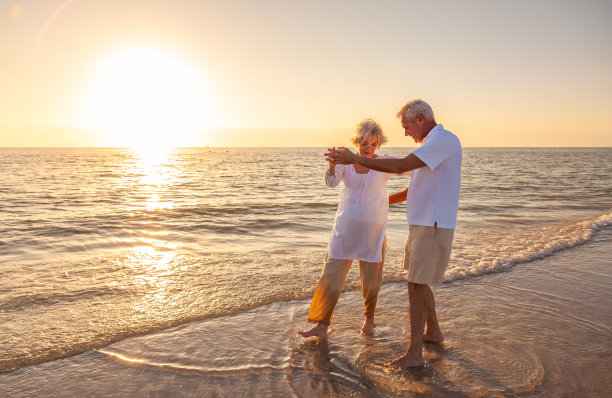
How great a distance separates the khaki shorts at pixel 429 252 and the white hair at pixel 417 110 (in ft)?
2.91

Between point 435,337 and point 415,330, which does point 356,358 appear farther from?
point 435,337

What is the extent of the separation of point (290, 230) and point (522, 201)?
11491 mm

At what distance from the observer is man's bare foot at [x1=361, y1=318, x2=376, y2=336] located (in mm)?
4250

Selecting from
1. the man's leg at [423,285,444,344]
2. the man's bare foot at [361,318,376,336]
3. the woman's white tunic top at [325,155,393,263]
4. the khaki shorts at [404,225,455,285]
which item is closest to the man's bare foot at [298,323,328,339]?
the man's bare foot at [361,318,376,336]

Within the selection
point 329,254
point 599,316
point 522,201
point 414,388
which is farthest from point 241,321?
point 522,201

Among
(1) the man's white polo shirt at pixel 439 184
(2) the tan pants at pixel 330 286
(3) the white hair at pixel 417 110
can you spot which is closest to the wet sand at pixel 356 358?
(2) the tan pants at pixel 330 286

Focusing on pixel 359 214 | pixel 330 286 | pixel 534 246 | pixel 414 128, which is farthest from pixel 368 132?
pixel 534 246

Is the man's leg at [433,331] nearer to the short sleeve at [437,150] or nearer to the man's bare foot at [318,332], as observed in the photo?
the man's bare foot at [318,332]

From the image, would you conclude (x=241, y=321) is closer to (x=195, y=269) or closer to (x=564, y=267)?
(x=195, y=269)

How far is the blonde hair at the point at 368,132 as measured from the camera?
3816mm

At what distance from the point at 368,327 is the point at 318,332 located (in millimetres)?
550

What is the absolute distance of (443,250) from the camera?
3340 mm

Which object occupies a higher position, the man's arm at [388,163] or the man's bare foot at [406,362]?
the man's arm at [388,163]

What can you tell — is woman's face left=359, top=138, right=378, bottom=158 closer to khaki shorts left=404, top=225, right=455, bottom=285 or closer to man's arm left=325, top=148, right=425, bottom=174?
man's arm left=325, top=148, right=425, bottom=174
